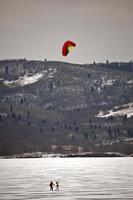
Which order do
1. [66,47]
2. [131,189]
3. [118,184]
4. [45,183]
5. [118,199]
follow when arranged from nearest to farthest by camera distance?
[118,199] < [131,189] < [118,184] < [45,183] < [66,47]

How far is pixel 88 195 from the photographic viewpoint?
390 ft

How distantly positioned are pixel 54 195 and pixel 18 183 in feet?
96.9

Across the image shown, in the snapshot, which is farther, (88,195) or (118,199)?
(88,195)

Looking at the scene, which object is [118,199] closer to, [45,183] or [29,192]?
[29,192]

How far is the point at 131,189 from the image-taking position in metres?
130

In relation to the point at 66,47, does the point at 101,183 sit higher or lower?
lower

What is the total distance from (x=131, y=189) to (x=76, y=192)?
37.2 ft

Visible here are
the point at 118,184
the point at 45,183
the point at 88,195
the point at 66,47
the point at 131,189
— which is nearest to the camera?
the point at 88,195

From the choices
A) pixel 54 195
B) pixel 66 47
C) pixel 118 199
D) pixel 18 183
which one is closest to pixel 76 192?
pixel 54 195

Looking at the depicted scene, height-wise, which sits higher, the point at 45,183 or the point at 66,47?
the point at 66,47

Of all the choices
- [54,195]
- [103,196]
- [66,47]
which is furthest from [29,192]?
[66,47]

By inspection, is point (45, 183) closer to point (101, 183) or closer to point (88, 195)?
point (101, 183)

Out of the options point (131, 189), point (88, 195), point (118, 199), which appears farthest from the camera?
point (131, 189)

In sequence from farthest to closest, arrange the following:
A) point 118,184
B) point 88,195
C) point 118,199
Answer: point 118,184 → point 88,195 → point 118,199
